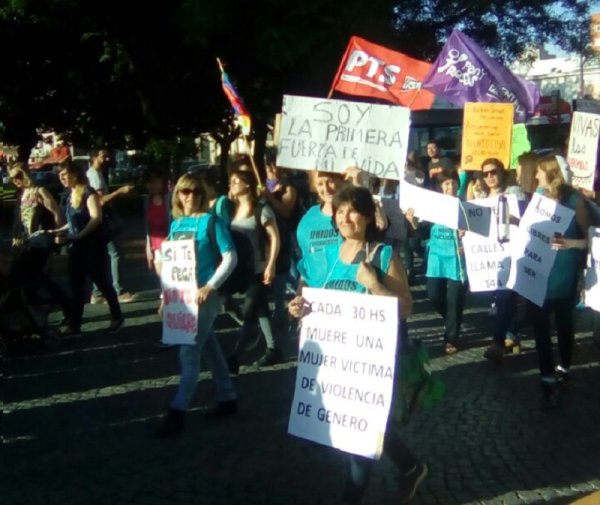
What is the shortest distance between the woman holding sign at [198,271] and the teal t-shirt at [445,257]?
2.83 metres

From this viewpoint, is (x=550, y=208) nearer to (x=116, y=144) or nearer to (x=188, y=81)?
(x=188, y=81)

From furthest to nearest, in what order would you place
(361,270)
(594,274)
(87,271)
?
(87,271)
(594,274)
(361,270)

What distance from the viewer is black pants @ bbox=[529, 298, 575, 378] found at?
7219mm

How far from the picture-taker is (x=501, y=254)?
9.07m

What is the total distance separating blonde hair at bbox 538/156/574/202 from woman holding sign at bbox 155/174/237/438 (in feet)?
6.86

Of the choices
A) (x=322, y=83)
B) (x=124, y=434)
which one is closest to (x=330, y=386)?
(x=124, y=434)

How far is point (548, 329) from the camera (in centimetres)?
726

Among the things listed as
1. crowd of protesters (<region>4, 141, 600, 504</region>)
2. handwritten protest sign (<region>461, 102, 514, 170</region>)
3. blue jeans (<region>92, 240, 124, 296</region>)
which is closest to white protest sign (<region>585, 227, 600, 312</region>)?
crowd of protesters (<region>4, 141, 600, 504</region>)

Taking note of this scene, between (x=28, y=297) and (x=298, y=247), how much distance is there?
7.65 ft

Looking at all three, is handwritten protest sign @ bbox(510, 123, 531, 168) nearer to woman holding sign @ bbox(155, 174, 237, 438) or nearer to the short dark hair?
woman holding sign @ bbox(155, 174, 237, 438)

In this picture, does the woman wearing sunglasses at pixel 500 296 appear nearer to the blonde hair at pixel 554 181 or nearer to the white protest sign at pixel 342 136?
the blonde hair at pixel 554 181

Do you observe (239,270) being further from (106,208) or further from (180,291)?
(106,208)

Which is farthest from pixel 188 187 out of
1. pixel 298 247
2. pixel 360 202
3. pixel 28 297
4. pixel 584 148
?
pixel 584 148

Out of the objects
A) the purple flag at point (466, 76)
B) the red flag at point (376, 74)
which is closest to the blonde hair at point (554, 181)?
the red flag at point (376, 74)
